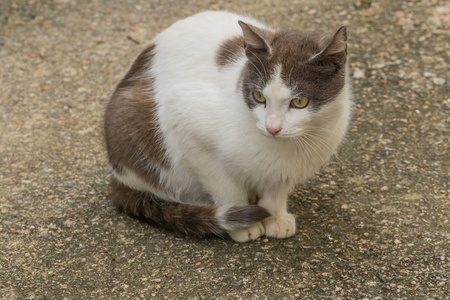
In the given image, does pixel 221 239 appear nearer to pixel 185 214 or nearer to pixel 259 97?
pixel 185 214

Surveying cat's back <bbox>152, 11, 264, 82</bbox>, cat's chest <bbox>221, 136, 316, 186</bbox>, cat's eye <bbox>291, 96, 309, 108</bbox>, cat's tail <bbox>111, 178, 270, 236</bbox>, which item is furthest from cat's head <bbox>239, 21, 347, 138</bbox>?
cat's tail <bbox>111, 178, 270, 236</bbox>

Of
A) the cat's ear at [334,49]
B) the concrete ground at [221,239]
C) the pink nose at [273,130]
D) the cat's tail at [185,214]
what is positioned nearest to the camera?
the cat's ear at [334,49]

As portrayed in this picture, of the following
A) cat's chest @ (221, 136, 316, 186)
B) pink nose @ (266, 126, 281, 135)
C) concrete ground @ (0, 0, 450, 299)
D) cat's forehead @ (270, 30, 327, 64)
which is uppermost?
cat's forehead @ (270, 30, 327, 64)

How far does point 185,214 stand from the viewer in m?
3.21

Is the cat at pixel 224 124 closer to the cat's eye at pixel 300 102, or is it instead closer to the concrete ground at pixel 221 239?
the cat's eye at pixel 300 102

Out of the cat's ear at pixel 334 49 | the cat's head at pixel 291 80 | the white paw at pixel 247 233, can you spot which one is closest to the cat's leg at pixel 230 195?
the white paw at pixel 247 233

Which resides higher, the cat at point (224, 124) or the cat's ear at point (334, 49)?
the cat's ear at point (334, 49)

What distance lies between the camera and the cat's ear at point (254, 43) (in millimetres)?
2709

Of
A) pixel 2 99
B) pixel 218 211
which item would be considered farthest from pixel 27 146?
pixel 218 211

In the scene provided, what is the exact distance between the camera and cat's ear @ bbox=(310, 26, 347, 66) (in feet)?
8.43

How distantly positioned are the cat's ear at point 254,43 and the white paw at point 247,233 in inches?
36.0

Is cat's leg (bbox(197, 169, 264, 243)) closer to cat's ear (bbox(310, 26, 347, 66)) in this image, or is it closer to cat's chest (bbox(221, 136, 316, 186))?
cat's chest (bbox(221, 136, 316, 186))

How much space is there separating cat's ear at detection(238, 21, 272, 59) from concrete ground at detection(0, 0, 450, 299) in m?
1.01

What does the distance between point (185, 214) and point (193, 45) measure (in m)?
0.87
